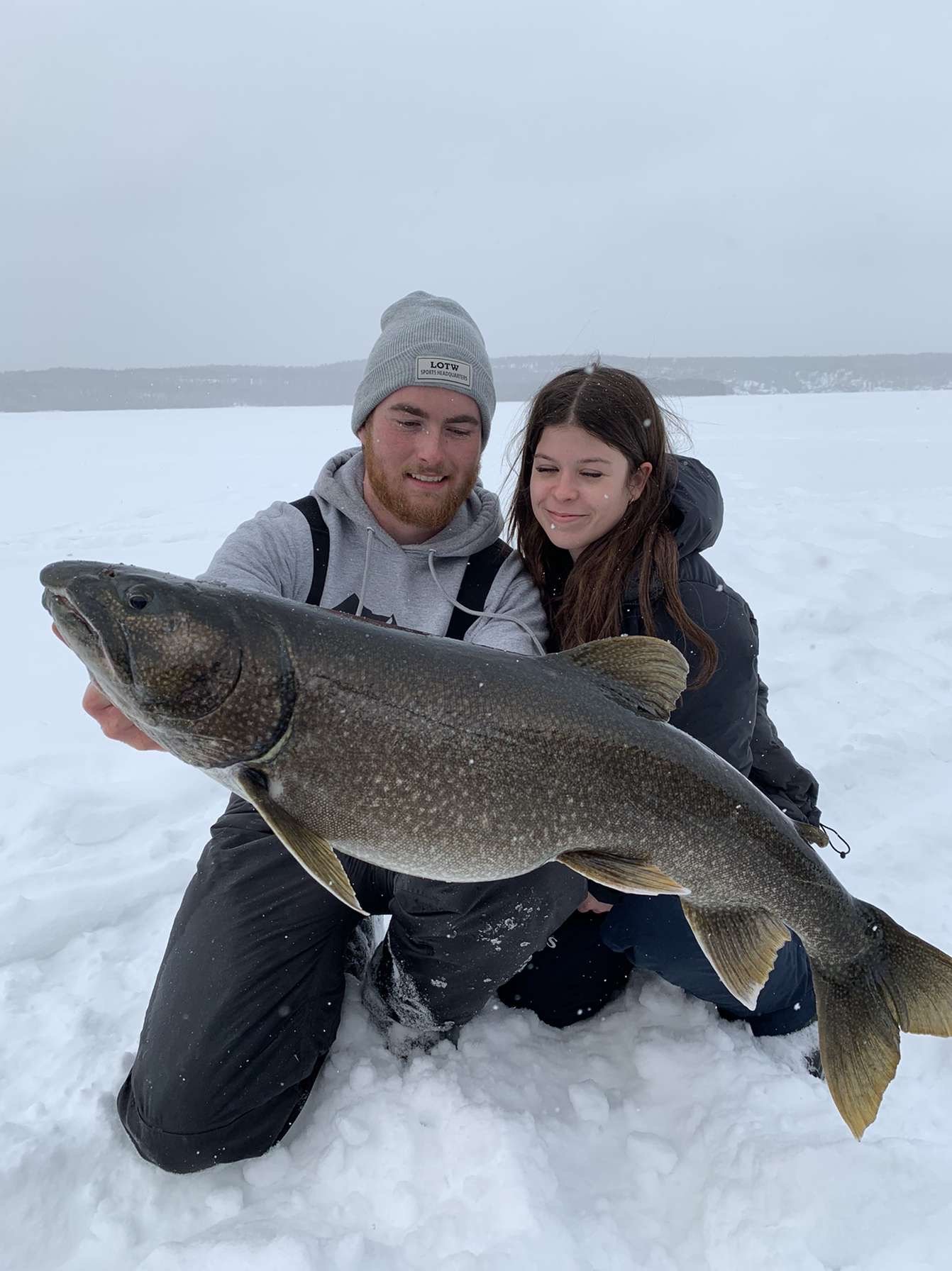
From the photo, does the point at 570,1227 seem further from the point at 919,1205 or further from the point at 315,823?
the point at 315,823

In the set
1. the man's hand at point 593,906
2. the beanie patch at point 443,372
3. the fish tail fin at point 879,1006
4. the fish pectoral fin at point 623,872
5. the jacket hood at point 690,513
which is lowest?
the man's hand at point 593,906

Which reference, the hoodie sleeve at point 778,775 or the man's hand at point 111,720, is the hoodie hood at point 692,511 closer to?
the hoodie sleeve at point 778,775

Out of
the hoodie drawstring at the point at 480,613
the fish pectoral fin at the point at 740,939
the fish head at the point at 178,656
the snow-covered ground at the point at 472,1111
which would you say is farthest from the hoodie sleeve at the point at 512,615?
the snow-covered ground at the point at 472,1111

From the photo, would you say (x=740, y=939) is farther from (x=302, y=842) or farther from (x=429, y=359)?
(x=429, y=359)

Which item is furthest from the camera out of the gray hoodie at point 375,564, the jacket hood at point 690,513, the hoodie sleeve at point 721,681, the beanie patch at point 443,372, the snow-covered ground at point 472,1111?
the beanie patch at point 443,372

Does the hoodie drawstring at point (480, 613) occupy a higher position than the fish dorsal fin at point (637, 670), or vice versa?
the fish dorsal fin at point (637, 670)

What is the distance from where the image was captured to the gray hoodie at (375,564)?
315cm

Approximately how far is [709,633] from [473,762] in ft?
3.60

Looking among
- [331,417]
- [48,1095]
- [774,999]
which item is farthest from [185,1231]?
[331,417]

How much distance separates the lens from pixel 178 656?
2.09 meters

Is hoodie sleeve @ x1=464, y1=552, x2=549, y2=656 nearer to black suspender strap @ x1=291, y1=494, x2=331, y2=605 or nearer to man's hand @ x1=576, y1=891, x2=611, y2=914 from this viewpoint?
black suspender strap @ x1=291, y1=494, x2=331, y2=605

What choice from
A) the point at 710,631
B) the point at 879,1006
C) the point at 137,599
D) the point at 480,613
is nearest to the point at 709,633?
the point at 710,631

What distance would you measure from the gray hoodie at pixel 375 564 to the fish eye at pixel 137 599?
36.5 inches

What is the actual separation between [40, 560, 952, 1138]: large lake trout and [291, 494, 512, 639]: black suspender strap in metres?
0.97
